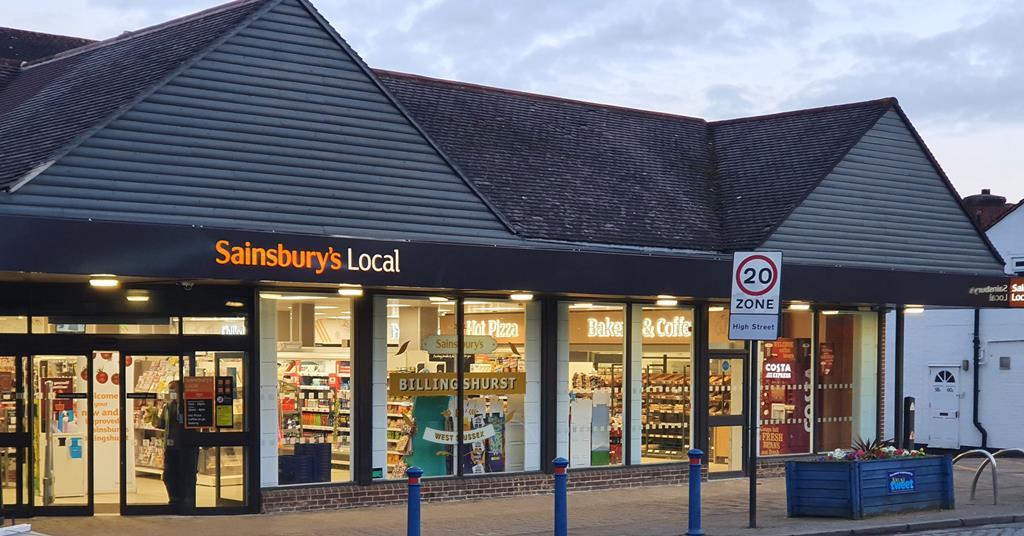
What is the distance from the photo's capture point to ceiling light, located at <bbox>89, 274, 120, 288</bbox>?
47.7 feet

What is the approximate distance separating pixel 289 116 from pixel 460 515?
5.41 metres

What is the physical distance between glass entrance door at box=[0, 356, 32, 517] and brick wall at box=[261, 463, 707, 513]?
9.38 ft

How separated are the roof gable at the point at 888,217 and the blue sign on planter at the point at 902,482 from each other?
5355 mm

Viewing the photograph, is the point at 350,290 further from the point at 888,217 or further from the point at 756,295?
the point at 888,217

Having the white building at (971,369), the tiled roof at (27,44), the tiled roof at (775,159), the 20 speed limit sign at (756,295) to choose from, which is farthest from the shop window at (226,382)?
the white building at (971,369)

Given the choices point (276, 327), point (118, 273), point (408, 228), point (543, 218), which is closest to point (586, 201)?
point (543, 218)

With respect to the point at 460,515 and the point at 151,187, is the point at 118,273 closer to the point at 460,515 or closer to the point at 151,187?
the point at 151,187

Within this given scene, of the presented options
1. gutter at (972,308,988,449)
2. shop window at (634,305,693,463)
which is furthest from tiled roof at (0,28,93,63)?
gutter at (972,308,988,449)

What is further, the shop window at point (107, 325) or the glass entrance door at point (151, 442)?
the glass entrance door at point (151, 442)

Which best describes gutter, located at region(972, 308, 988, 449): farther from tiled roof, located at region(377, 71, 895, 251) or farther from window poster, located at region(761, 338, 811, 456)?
window poster, located at region(761, 338, 811, 456)

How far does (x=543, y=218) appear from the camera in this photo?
1988cm

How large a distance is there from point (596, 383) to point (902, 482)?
5132 millimetres

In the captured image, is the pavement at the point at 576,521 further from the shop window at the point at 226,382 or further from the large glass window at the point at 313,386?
the shop window at the point at 226,382

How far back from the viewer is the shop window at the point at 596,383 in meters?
20.1
